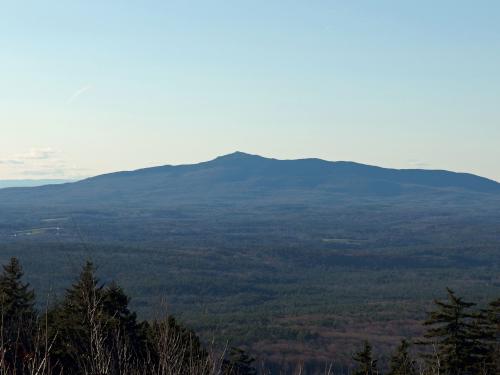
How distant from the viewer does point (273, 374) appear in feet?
271

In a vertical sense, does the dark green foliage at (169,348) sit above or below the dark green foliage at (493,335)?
above

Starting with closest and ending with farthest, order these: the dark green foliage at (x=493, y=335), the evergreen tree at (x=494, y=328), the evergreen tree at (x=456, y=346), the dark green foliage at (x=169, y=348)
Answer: the dark green foliage at (x=169, y=348) < the dark green foliage at (x=493, y=335) < the evergreen tree at (x=494, y=328) < the evergreen tree at (x=456, y=346)

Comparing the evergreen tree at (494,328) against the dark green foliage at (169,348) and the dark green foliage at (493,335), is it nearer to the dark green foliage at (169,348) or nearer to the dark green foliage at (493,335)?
the dark green foliage at (493,335)

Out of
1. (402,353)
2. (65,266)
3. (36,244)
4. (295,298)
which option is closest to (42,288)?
(65,266)

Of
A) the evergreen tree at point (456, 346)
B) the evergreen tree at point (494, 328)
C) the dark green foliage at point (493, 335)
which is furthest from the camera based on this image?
the evergreen tree at point (456, 346)

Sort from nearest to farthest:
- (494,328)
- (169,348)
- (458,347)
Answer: (169,348) → (458,347) → (494,328)

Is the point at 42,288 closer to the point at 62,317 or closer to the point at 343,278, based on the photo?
the point at 343,278

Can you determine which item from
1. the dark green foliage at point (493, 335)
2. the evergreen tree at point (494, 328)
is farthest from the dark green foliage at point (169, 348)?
the evergreen tree at point (494, 328)

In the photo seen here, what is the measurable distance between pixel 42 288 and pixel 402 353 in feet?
375

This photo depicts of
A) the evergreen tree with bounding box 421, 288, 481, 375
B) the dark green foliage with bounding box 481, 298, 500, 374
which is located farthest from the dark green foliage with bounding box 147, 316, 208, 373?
the dark green foliage with bounding box 481, 298, 500, 374

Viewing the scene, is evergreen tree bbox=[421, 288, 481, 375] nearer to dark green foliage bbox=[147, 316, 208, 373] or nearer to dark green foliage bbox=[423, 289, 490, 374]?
dark green foliage bbox=[423, 289, 490, 374]

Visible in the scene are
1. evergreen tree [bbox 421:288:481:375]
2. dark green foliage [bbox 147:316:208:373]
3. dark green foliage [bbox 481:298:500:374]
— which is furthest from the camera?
evergreen tree [bbox 421:288:481:375]

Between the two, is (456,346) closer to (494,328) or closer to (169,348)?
(494,328)

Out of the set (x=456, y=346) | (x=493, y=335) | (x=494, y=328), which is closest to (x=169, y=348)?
(x=456, y=346)
